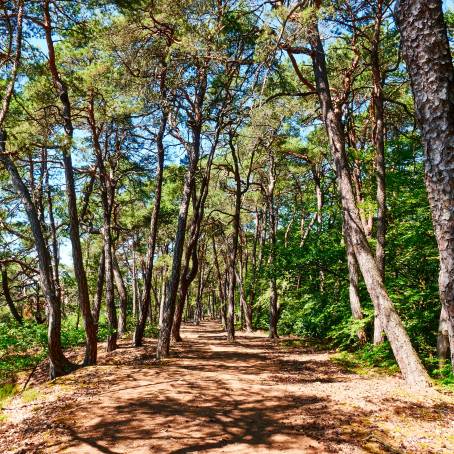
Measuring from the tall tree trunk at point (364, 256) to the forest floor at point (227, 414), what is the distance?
434 millimetres

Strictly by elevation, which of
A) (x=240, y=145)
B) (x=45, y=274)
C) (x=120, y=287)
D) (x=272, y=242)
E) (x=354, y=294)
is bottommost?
(x=354, y=294)

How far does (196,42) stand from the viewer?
8.60 metres

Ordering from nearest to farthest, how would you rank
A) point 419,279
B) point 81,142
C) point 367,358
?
1. point 367,358
2. point 419,279
3. point 81,142

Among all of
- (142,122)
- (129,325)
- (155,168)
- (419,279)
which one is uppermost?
(142,122)

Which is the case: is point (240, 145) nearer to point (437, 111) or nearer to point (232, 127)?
point (232, 127)

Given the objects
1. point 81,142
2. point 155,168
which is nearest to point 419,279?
point 155,168

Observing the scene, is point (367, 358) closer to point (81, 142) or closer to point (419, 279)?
point (419, 279)

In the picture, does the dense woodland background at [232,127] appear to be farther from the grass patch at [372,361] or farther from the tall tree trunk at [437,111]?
the tall tree trunk at [437,111]

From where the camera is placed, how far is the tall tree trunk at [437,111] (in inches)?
87.7

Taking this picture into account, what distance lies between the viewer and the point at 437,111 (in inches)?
88.8

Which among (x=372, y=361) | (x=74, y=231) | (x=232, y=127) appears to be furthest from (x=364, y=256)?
(x=232, y=127)

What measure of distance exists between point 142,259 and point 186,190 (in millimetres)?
15062

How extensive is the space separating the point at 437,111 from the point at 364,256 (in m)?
5.71

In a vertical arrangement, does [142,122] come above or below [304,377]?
above
